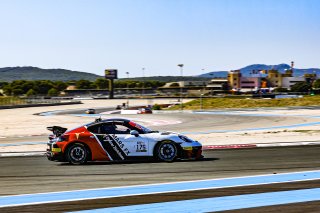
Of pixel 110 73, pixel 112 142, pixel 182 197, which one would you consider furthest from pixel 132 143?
pixel 110 73

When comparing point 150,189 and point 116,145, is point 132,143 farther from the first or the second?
point 150,189

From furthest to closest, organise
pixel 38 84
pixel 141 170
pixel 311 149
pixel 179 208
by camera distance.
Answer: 1. pixel 38 84
2. pixel 311 149
3. pixel 141 170
4. pixel 179 208

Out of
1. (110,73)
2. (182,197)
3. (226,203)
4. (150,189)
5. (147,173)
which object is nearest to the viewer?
(226,203)

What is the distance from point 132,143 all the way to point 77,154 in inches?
61.5

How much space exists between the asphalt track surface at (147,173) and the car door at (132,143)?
328 mm

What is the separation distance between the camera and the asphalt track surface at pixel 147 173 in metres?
8.13

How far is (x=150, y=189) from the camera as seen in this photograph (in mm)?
9188

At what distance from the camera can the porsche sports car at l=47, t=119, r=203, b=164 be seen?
41.3 ft

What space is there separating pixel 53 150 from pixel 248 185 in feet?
19.0

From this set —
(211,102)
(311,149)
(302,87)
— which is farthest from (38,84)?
(311,149)

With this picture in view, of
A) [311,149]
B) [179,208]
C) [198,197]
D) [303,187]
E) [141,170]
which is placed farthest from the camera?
[311,149]

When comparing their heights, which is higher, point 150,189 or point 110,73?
point 110,73

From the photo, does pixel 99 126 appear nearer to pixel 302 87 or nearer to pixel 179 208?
pixel 179 208

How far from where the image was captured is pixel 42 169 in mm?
12062
